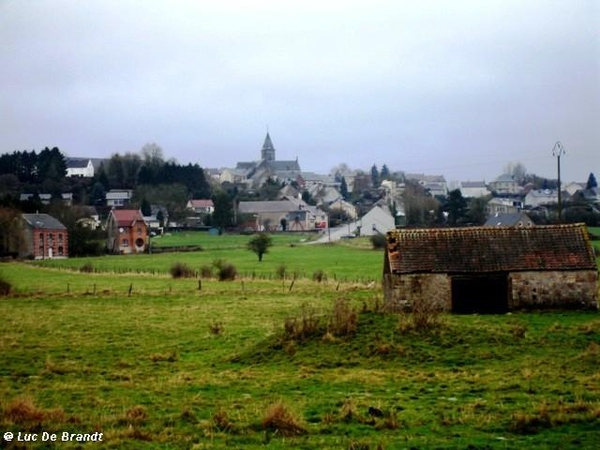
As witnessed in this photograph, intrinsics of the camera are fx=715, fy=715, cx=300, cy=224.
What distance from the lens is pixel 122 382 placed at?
51.5 feet

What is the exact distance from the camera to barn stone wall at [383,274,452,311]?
2702 cm

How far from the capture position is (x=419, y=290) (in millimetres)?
27125

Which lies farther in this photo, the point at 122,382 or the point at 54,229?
the point at 54,229

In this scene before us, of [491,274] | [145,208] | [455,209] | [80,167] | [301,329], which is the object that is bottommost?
[301,329]

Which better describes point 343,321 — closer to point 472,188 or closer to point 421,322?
point 421,322

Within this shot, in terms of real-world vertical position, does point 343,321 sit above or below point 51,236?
below

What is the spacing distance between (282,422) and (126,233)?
82115 mm

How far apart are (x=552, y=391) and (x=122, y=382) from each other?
9.01 m

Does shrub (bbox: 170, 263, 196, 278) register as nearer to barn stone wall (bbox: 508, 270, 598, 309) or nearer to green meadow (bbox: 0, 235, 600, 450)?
green meadow (bbox: 0, 235, 600, 450)

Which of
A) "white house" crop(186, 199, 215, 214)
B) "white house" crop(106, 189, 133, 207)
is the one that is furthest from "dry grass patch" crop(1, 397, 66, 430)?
"white house" crop(106, 189, 133, 207)

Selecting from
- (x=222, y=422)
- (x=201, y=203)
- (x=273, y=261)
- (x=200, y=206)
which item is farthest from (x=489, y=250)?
(x=201, y=203)

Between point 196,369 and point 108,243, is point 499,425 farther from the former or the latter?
point 108,243

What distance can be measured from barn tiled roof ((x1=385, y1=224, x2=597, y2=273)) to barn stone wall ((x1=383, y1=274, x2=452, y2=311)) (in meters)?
0.30

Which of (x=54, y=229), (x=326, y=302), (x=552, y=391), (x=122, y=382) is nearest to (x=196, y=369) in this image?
(x=122, y=382)
